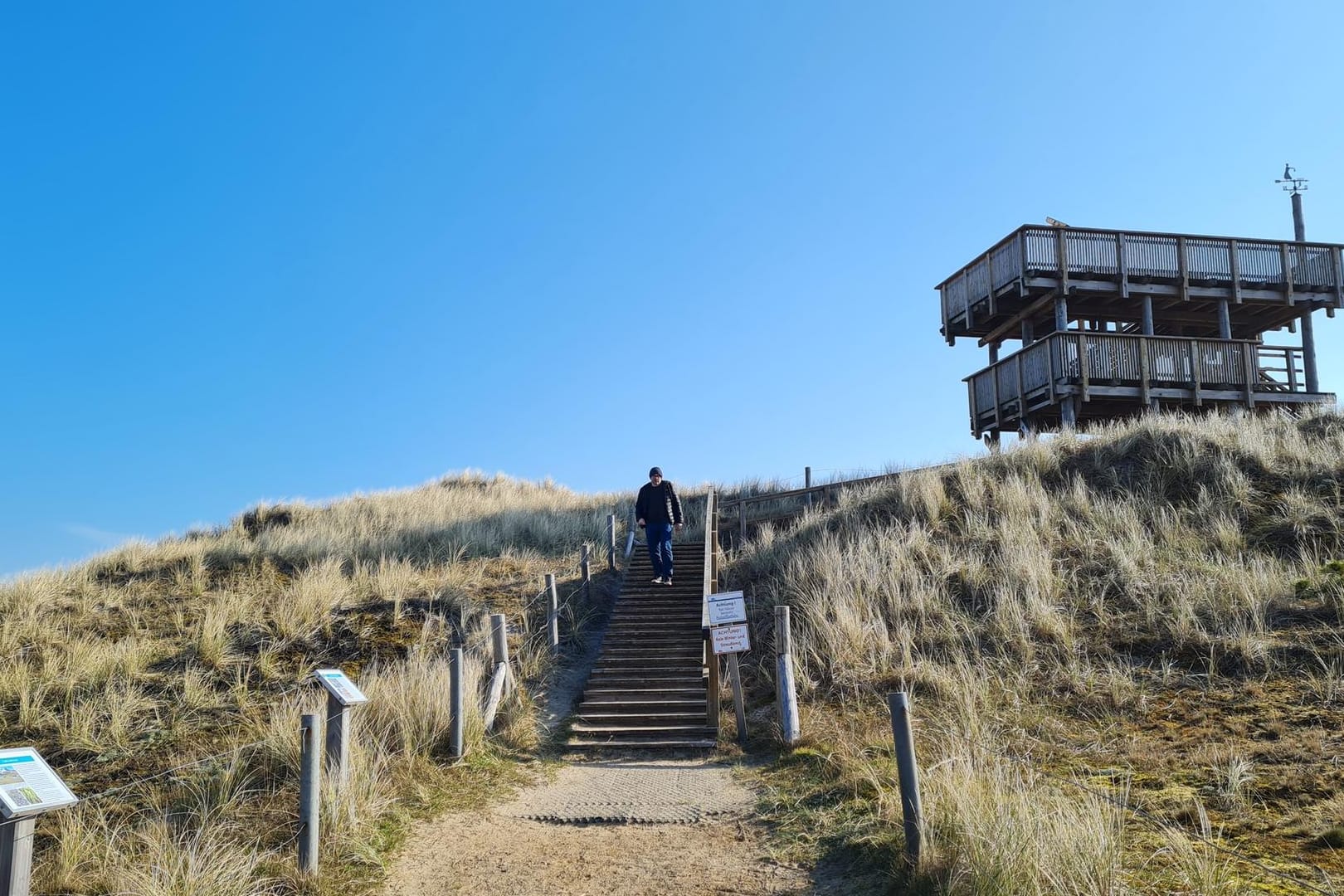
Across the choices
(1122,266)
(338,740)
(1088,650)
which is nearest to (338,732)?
(338,740)

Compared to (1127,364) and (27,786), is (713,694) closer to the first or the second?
(27,786)

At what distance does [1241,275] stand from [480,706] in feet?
71.4

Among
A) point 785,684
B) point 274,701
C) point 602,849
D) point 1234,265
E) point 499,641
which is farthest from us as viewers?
point 1234,265

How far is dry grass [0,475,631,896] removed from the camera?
6.53m

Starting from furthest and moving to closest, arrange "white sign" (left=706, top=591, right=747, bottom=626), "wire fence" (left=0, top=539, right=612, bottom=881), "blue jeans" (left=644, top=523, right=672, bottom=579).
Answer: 1. "blue jeans" (left=644, top=523, right=672, bottom=579)
2. "white sign" (left=706, top=591, right=747, bottom=626)
3. "wire fence" (left=0, top=539, right=612, bottom=881)

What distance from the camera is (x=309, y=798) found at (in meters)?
6.18

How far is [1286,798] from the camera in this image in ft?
21.1

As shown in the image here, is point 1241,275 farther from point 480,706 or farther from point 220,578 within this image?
point 220,578

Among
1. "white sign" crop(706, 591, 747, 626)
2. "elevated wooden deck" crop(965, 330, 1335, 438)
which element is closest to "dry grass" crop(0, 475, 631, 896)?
"white sign" crop(706, 591, 747, 626)

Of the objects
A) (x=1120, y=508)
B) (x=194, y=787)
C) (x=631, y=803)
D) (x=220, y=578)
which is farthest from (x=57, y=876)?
(x=1120, y=508)

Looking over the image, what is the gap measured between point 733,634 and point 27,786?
286 inches

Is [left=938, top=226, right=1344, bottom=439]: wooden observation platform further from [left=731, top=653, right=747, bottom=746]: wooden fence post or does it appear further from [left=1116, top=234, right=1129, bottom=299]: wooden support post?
[left=731, top=653, right=747, bottom=746]: wooden fence post

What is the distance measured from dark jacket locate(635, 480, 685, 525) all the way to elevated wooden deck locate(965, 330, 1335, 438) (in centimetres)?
1065

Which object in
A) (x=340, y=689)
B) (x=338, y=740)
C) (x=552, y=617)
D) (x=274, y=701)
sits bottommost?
(x=274, y=701)
